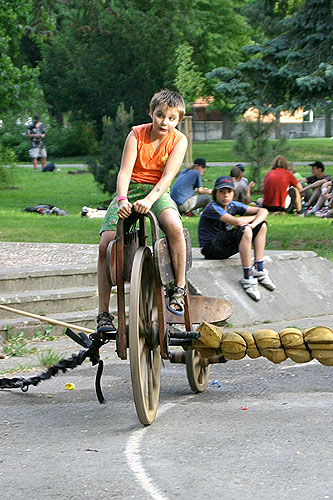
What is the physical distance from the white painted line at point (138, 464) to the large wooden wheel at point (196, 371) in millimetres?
794

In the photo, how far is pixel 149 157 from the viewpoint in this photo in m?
5.81

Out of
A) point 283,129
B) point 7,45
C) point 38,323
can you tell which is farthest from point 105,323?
point 283,129

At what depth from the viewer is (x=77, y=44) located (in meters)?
45.2

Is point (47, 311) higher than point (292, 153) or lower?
higher

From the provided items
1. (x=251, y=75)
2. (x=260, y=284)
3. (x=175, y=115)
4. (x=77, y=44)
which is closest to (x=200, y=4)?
(x=77, y=44)

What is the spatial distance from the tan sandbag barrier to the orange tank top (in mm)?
943

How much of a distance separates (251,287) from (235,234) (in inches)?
21.4

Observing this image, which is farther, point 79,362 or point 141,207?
point 79,362

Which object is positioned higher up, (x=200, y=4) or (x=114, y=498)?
(x=200, y=4)

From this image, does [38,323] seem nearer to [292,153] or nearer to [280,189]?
[280,189]

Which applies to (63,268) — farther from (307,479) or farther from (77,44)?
(77,44)

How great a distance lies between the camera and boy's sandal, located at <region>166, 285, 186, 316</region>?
5734 mm

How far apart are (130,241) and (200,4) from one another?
1927 inches

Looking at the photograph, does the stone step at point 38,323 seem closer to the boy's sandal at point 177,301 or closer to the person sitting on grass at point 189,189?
the boy's sandal at point 177,301
